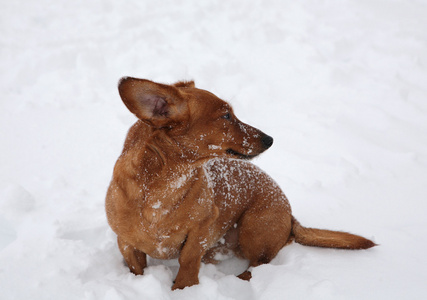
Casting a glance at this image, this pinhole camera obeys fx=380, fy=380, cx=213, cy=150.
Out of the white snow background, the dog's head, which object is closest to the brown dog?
the dog's head

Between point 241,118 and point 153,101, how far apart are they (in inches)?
119

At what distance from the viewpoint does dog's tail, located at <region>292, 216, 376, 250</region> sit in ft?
10.0

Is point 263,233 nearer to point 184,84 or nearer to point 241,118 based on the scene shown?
point 184,84

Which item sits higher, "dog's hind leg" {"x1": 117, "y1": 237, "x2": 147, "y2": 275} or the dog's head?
the dog's head

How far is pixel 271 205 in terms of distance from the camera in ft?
10.6

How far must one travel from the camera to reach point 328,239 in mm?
3105

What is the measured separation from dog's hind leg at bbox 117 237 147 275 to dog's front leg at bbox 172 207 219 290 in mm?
322

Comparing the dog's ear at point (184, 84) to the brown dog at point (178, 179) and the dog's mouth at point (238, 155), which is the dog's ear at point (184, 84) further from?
the dog's mouth at point (238, 155)

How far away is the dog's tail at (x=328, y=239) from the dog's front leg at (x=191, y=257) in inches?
36.3

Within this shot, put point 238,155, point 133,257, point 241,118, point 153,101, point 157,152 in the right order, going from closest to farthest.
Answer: point 153,101
point 157,152
point 238,155
point 133,257
point 241,118

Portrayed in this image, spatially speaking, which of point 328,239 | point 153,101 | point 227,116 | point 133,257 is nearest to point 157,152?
point 153,101

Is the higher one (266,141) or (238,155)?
(266,141)

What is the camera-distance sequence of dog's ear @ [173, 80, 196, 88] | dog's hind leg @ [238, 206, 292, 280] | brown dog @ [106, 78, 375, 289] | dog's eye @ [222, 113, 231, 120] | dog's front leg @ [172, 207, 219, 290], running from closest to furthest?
brown dog @ [106, 78, 375, 289] → dog's eye @ [222, 113, 231, 120] → dog's front leg @ [172, 207, 219, 290] → dog's ear @ [173, 80, 196, 88] → dog's hind leg @ [238, 206, 292, 280]

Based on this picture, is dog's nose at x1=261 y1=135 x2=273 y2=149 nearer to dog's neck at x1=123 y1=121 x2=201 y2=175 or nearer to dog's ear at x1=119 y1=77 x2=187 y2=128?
dog's neck at x1=123 y1=121 x2=201 y2=175
